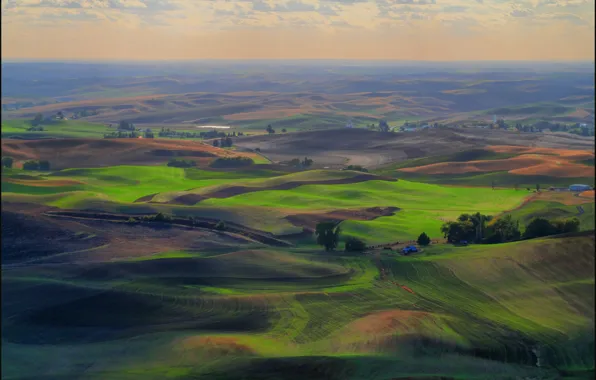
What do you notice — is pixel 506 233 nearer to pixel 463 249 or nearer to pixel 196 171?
pixel 463 249

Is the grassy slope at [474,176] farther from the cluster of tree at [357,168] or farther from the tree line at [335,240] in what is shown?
the tree line at [335,240]

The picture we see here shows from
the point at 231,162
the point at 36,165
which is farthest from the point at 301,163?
the point at 36,165

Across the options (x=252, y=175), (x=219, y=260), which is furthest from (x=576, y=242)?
(x=252, y=175)

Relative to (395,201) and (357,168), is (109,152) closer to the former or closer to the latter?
(357,168)

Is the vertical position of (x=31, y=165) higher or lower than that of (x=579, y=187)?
lower

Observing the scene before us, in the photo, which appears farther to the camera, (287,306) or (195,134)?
(195,134)

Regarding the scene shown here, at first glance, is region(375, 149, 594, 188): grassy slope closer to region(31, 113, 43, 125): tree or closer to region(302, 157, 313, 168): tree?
region(302, 157, 313, 168): tree

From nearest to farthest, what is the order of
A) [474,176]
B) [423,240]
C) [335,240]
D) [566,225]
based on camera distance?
1. [566,225]
2. [423,240]
3. [335,240]
4. [474,176]
